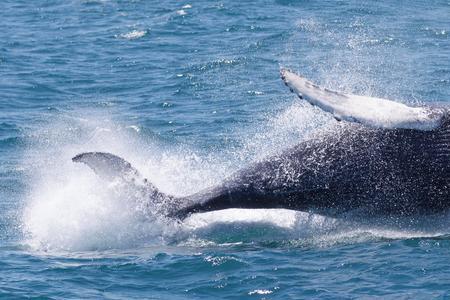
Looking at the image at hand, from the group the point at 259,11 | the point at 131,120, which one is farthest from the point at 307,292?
the point at 259,11

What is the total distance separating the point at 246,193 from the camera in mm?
19219

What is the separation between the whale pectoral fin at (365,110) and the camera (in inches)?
689

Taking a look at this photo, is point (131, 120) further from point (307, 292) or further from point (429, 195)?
point (307, 292)

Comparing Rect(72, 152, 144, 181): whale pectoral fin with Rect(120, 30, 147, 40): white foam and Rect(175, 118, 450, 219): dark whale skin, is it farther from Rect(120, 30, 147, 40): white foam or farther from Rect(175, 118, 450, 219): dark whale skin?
Rect(120, 30, 147, 40): white foam

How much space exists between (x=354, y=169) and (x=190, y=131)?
1104 cm

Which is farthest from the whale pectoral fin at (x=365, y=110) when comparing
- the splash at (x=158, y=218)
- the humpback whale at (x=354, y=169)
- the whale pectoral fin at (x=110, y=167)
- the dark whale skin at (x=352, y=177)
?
the whale pectoral fin at (x=110, y=167)

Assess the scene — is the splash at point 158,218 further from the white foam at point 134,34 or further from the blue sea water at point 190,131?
the white foam at point 134,34

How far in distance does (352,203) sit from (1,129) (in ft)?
47.7

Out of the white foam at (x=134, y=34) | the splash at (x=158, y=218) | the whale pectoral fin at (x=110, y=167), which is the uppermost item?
the white foam at (x=134, y=34)

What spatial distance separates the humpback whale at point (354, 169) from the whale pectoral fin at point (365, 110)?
0.02 meters

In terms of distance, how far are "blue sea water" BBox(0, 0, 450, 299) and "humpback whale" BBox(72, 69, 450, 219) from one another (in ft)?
1.54

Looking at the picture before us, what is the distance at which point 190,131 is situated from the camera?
2916 centimetres

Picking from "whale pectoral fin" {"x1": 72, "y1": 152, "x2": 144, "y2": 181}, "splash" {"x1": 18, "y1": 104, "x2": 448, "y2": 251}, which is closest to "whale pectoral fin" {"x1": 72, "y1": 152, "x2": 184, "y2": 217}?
"whale pectoral fin" {"x1": 72, "y1": 152, "x2": 144, "y2": 181}

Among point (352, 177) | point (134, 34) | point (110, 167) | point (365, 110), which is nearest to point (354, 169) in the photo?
point (352, 177)
